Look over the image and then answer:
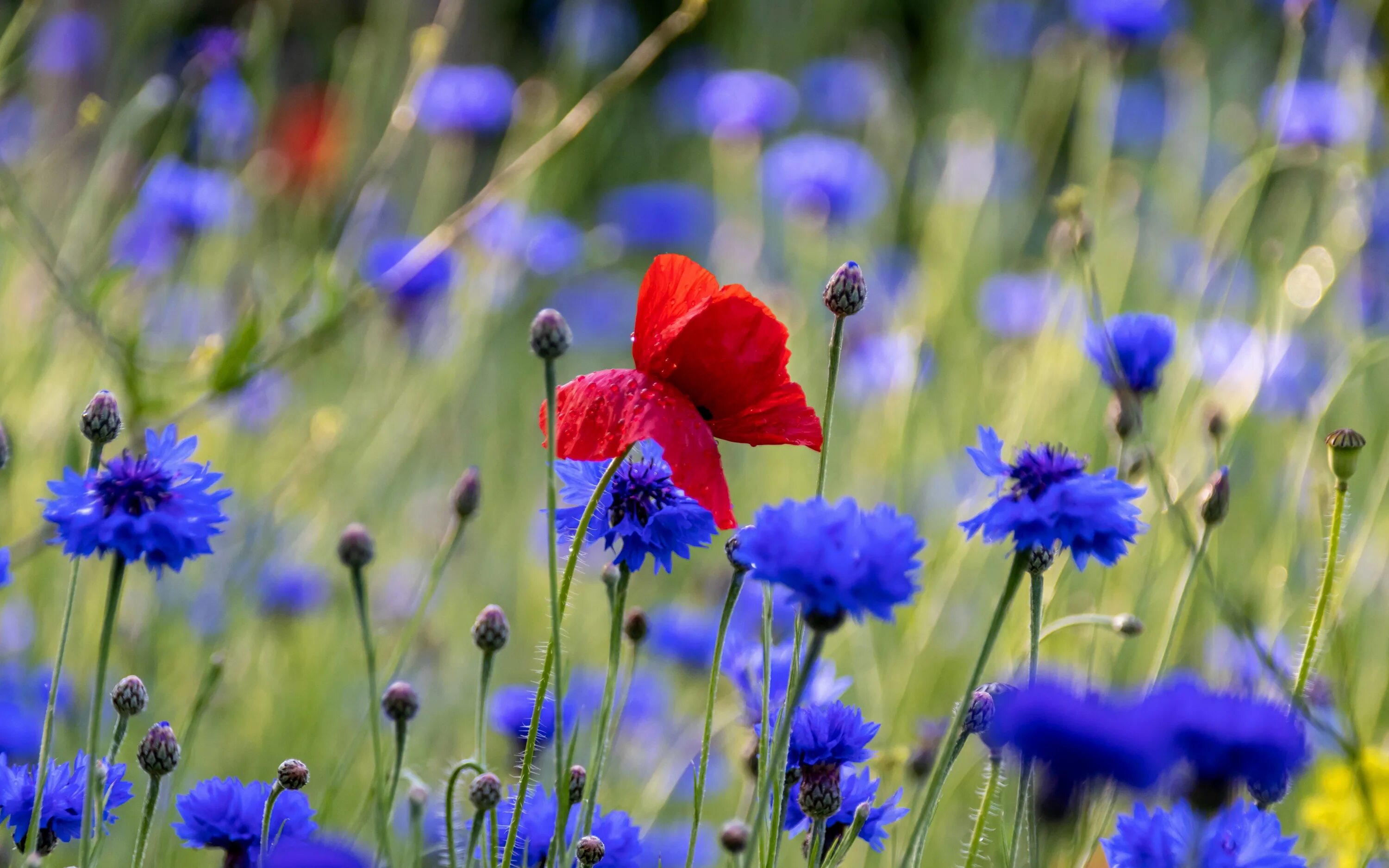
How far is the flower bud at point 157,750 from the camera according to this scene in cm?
62

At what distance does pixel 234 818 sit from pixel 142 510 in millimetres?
166

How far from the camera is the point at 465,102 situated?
83.7 inches

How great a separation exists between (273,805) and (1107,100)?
1.75 m

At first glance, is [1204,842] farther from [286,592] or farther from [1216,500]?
[286,592]

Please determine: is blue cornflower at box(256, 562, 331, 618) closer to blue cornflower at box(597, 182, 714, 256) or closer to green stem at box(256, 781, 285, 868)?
green stem at box(256, 781, 285, 868)

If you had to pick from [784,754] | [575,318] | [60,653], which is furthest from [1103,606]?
[575,318]

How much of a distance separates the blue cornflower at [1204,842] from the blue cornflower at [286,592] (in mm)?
1158

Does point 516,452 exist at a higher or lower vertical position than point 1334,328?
higher

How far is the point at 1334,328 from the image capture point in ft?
6.27

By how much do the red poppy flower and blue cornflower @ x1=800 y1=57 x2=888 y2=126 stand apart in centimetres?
219

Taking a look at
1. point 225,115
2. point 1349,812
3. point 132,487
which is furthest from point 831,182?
point 132,487

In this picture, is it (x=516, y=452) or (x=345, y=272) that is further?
(x=516, y=452)

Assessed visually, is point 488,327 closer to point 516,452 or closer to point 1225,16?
point 516,452

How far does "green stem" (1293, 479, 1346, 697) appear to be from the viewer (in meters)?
0.74
